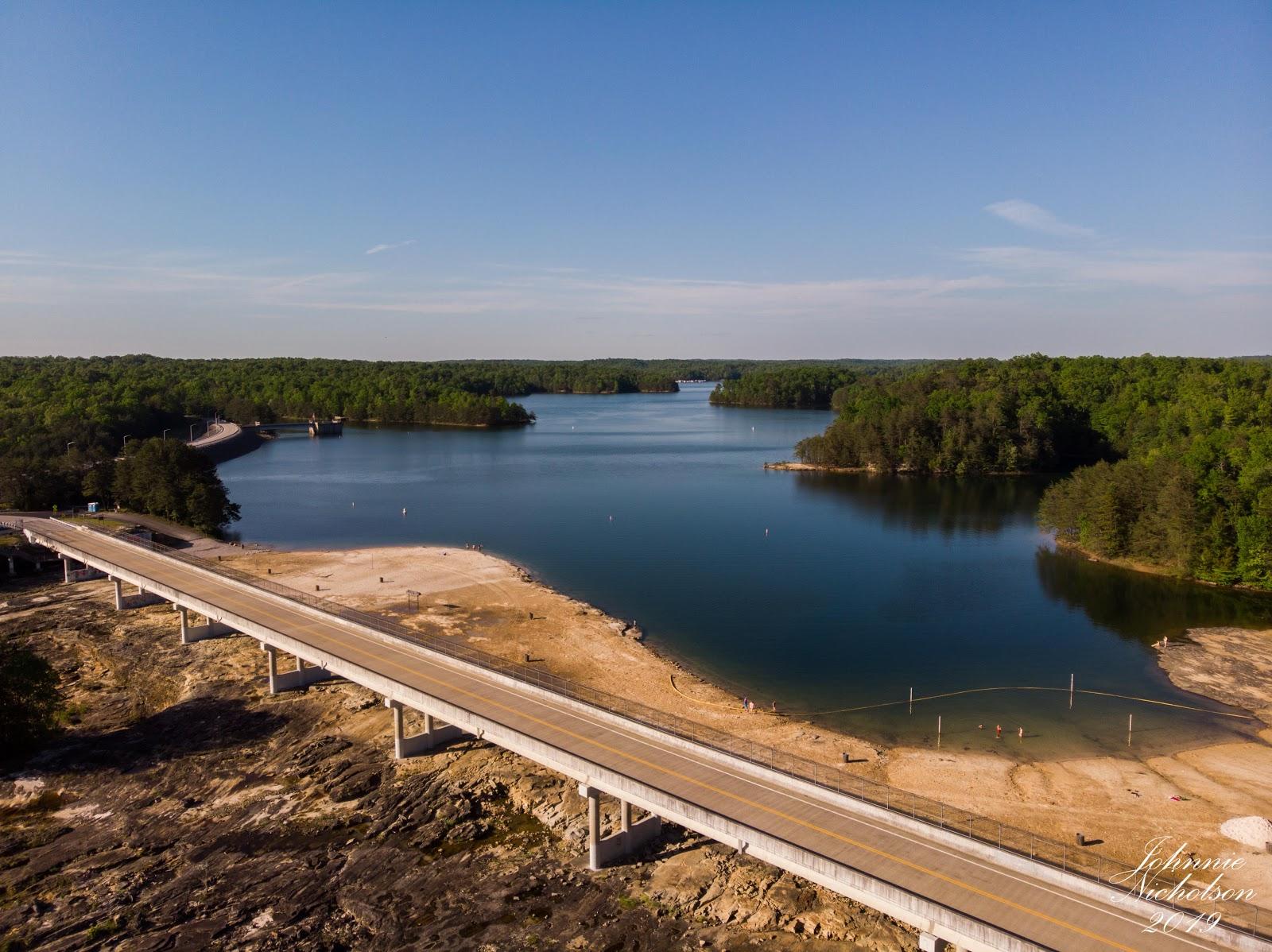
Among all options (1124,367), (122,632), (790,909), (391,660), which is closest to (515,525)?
(122,632)

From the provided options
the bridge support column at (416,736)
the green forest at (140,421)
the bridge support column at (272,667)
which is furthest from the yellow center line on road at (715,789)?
the green forest at (140,421)

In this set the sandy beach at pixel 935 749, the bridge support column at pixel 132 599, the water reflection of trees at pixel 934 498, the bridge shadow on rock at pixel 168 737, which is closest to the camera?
the sandy beach at pixel 935 749

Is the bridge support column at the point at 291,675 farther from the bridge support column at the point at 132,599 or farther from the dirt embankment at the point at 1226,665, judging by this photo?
the dirt embankment at the point at 1226,665

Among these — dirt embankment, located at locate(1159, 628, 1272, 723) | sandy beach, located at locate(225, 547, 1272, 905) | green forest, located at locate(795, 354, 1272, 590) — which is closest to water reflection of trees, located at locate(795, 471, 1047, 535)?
green forest, located at locate(795, 354, 1272, 590)

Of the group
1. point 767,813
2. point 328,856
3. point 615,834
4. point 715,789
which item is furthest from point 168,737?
point 767,813

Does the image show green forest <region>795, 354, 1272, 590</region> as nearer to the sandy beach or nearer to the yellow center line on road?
the sandy beach

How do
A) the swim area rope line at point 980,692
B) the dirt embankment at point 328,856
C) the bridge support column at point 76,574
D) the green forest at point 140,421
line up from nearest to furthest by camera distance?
the dirt embankment at point 328,856 < the swim area rope line at point 980,692 < the bridge support column at point 76,574 < the green forest at point 140,421
